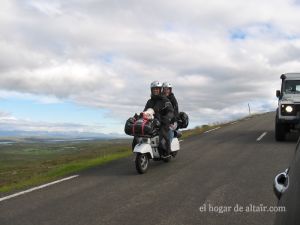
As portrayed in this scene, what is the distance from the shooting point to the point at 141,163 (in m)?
10.2

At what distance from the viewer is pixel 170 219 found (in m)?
6.09

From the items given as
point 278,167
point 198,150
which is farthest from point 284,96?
point 278,167

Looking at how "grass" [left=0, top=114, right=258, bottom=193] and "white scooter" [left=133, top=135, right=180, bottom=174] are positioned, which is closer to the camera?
"white scooter" [left=133, top=135, right=180, bottom=174]

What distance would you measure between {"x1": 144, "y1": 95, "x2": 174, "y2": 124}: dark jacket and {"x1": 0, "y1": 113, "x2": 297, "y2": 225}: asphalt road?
1.28 m

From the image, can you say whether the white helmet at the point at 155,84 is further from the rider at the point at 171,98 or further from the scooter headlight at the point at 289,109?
the scooter headlight at the point at 289,109

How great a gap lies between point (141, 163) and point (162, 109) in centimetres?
183

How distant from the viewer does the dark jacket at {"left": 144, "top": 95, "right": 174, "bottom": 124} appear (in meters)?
11.3

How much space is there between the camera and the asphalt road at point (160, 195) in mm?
6211

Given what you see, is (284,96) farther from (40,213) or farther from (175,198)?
(40,213)

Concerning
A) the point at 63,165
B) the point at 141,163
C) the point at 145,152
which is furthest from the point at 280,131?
the point at 63,165

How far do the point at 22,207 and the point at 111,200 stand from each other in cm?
150

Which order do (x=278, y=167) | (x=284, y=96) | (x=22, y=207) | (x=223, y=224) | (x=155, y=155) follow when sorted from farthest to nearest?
(x=284, y=96) < (x=155, y=155) < (x=278, y=167) < (x=22, y=207) < (x=223, y=224)

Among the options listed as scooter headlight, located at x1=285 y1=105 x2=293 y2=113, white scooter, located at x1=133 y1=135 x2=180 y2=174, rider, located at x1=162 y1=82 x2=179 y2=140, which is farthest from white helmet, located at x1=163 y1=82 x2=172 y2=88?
scooter headlight, located at x1=285 y1=105 x2=293 y2=113

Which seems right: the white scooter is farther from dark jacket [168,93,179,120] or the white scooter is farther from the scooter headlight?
the scooter headlight
